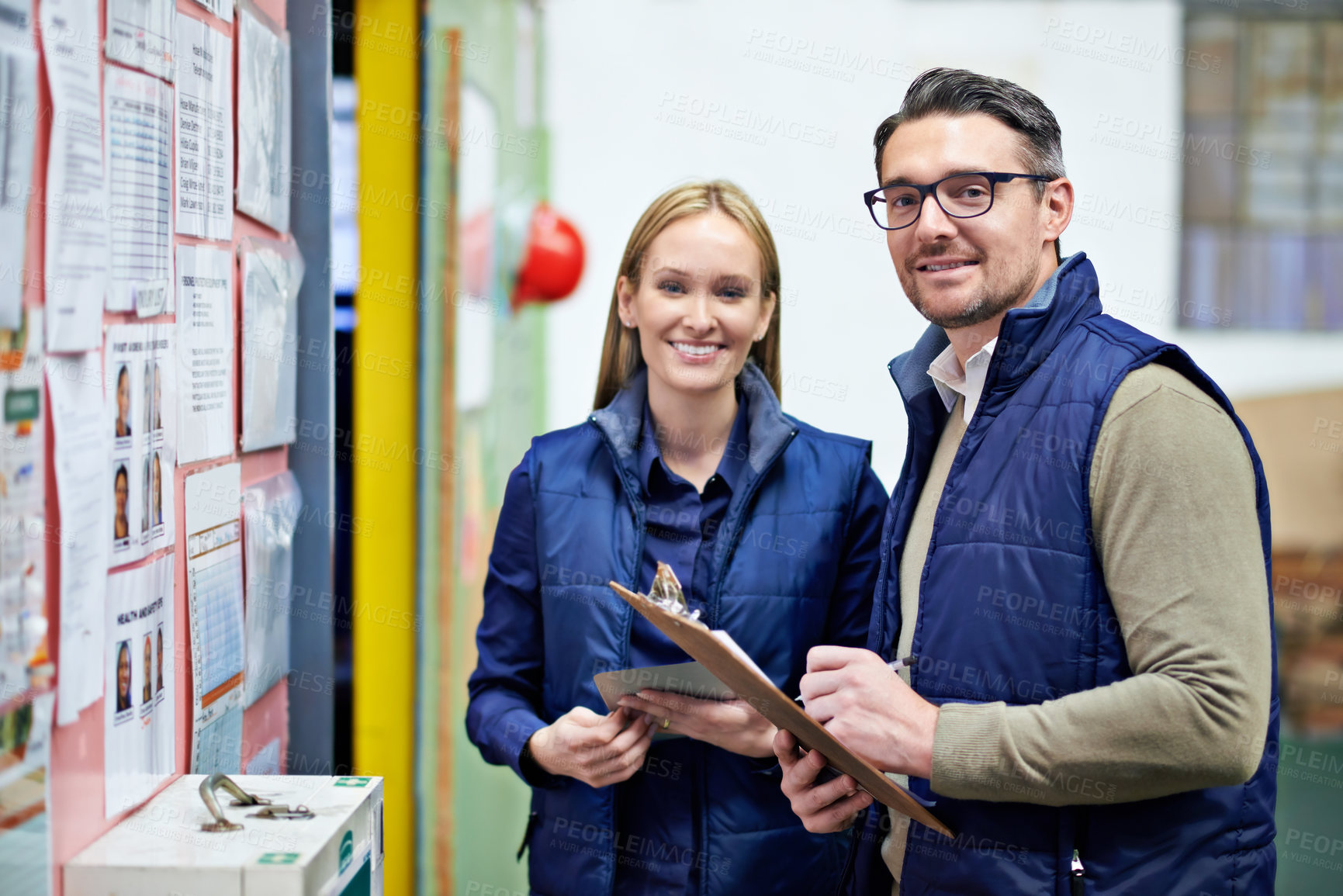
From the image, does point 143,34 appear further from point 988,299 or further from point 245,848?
point 988,299

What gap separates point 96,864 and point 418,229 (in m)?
1.94

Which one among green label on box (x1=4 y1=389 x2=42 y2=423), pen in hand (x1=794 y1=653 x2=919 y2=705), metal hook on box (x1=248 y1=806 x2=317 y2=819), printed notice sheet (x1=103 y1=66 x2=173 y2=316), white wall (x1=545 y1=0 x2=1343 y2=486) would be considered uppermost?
white wall (x1=545 y1=0 x2=1343 y2=486)

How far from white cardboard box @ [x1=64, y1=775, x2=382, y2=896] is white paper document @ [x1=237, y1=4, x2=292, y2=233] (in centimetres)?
88

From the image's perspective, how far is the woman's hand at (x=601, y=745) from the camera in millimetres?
1523

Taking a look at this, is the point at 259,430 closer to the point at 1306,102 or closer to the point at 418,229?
the point at 418,229

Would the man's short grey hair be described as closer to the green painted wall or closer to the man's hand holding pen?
the man's hand holding pen

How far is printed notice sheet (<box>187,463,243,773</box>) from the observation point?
1.37m

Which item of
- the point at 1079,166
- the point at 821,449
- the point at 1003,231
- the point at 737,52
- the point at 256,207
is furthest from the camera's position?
the point at 1079,166

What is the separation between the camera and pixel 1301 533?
514 centimetres

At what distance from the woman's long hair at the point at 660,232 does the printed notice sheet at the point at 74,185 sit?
0.91 metres

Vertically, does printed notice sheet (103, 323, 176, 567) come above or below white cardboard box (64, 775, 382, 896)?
above

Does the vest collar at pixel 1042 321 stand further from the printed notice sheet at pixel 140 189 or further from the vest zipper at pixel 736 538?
the printed notice sheet at pixel 140 189

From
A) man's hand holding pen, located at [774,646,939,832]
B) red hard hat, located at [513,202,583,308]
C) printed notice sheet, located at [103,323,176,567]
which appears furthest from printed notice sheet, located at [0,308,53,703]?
red hard hat, located at [513,202,583,308]

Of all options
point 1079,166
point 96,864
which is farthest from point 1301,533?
point 96,864
